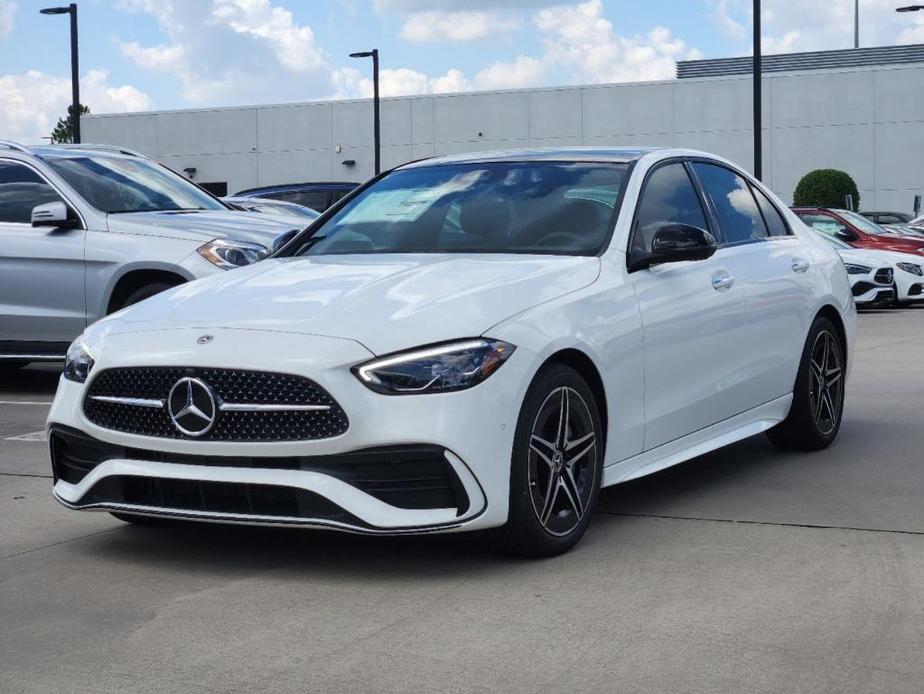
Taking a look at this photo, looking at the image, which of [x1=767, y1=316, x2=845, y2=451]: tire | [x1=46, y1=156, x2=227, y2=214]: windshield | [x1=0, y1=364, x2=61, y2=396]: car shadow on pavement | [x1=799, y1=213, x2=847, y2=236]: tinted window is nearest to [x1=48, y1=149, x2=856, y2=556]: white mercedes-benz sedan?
[x1=767, y1=316, x2=845, y2=451]: tire

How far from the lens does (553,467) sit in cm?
536

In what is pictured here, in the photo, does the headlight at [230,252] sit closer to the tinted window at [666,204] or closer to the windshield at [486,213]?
the windshield at [486,213]

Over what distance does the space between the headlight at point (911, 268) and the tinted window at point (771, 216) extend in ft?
47.4

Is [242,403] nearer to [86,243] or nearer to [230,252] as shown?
[230,252]

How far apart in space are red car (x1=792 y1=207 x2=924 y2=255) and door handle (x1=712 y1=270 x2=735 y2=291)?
631 inches

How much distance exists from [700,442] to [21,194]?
6.60 meters

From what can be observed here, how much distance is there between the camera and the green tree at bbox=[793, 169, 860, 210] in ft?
140

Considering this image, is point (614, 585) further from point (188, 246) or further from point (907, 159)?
point (907, 159)

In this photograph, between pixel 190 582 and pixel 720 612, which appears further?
pixel 190 582

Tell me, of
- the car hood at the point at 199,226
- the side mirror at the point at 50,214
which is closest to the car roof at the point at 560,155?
the car hood at the point at 199,226

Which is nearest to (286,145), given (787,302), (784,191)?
(784,191)

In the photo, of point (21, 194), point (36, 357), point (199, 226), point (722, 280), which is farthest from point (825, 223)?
point (722, 280)

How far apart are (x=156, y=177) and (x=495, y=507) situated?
7.44m

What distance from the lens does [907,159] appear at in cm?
4862
